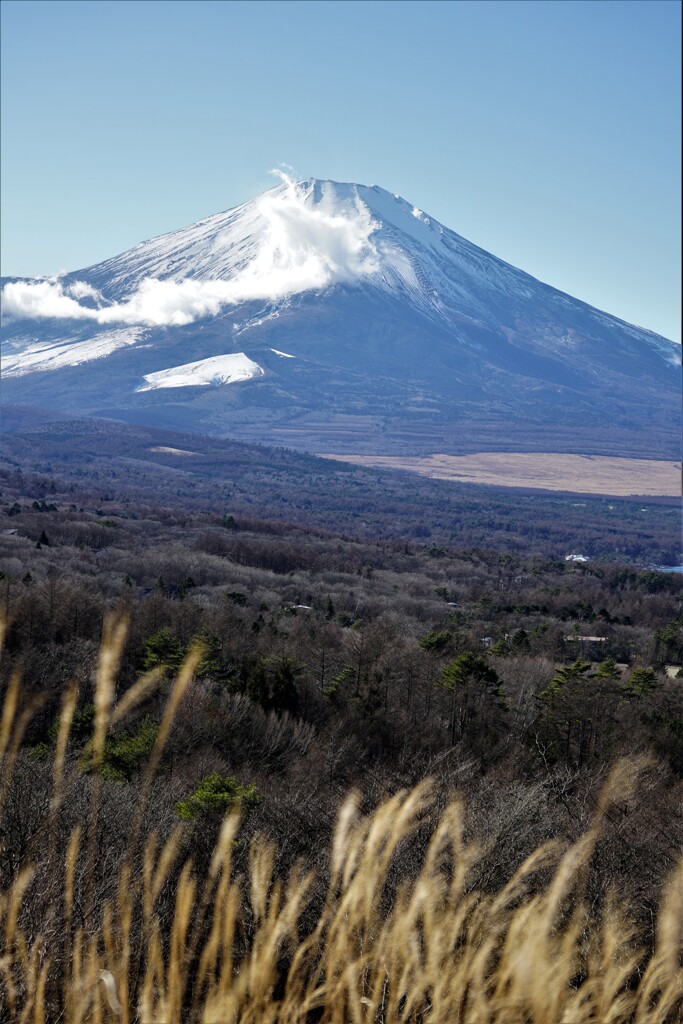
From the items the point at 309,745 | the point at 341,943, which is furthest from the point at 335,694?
the point at 341,943

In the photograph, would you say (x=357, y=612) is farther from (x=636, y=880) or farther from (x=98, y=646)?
(x=636, y=880)

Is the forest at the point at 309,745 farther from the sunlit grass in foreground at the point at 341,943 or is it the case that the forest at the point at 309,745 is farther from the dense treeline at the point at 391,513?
the dense treeline at the point at 391,513

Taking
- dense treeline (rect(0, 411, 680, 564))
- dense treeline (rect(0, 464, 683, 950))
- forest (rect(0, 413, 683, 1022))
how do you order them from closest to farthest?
forest (rect(0, 413, 683, 1022)) < dense treeline (rect(0, 464, 683, 950)) < dense treeline (rect(0, 411, 680, 564))

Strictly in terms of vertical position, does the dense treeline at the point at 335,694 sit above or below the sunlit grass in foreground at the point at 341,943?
below

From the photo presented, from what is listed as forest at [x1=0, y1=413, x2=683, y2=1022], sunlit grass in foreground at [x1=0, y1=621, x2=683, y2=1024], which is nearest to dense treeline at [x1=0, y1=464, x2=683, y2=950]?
forest at [x1=0, y1=413, x2=683, y2=1022]

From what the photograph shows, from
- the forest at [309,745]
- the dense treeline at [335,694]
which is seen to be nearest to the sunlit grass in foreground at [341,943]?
the forest at [309,745]

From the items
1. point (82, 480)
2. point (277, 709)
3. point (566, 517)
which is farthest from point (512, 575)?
point (82, 480)

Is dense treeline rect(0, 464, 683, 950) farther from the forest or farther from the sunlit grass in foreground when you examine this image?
the sunlit grass in foreground
